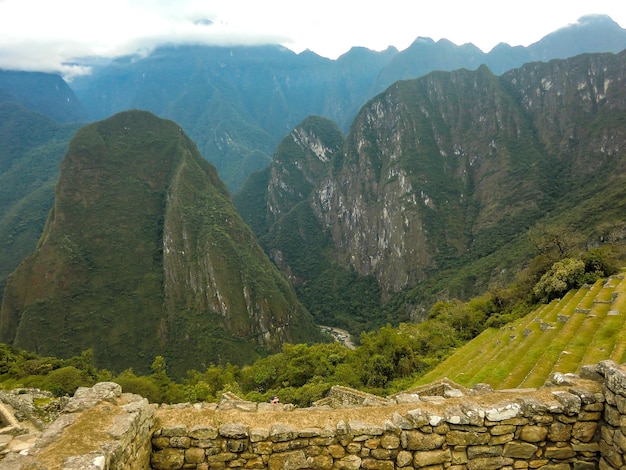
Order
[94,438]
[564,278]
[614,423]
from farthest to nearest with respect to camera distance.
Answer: [564,278] → [614,423] → [94,438]

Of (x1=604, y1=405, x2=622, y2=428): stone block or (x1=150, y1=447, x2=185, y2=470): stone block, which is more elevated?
(x1=604, y1=405, x2=622, y2=428): stone block

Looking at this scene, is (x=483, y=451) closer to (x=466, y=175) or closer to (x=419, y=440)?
(x=419, y=440)

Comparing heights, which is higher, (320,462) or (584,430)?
(584,430)

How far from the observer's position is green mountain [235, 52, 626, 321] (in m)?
131

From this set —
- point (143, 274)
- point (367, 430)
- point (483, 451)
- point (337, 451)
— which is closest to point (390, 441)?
point (367, 430)

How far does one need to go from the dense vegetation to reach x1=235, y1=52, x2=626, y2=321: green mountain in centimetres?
6610

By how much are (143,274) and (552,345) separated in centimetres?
10157

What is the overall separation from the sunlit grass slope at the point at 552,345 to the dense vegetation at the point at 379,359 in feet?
8.44

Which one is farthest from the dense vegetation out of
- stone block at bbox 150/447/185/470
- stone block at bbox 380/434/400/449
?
stone block at bbox 380/434/400/449

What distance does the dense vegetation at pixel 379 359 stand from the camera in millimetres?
25891

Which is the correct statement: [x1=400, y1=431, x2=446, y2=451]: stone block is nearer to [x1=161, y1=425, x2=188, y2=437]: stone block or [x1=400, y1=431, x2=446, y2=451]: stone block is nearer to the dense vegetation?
[x1=161, y1=425, x2=188, y2=437]: stone block

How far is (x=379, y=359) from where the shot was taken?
26875 mm

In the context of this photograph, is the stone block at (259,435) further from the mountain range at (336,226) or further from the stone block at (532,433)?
the mountain range at (336,226)

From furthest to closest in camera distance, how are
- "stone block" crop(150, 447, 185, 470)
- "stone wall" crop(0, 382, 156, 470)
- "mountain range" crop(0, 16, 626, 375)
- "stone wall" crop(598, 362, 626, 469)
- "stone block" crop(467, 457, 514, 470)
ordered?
1. "mountain range" crop(0, 16, 626, 375)
2. "stone block" crop(150, 447, 185, 470)
3. "stone block" crop(467, 457, 514, 470)
4. "stone wall" crop(598, 362, 626, 469)
5. "stone wall" crop(0, 382, 156, 470)
